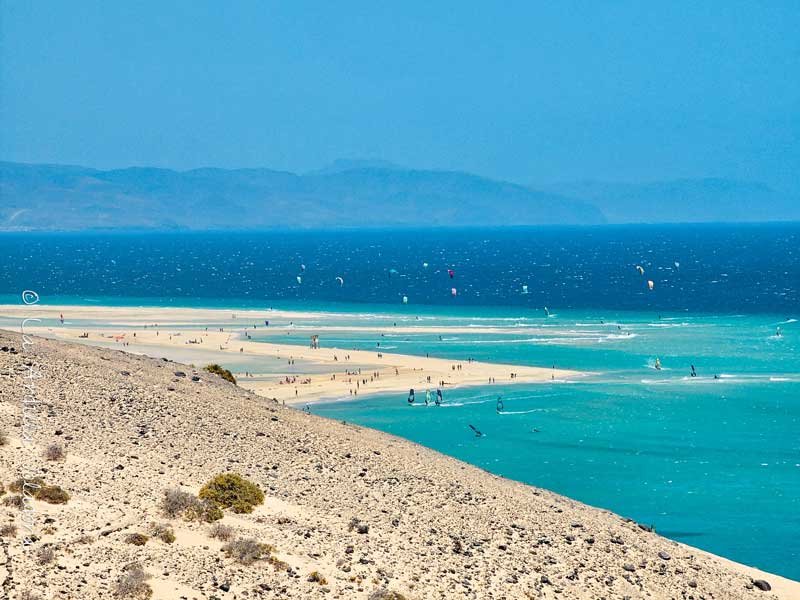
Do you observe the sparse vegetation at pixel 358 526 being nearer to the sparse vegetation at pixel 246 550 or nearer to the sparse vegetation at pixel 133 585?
the sparse vegetation at pixel 246 550

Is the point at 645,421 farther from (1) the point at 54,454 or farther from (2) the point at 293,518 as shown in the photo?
(1) the point at 54,454

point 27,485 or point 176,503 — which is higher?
point 27,485

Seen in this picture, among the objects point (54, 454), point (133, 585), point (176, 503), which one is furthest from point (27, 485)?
point (133, 585)

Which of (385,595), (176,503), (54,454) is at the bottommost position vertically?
(385,595)

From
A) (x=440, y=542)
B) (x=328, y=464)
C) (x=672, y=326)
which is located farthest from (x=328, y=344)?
(x=440, y=542)

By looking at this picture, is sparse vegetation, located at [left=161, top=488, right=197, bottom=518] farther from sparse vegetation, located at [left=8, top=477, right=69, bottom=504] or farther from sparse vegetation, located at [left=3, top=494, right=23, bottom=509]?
sparse vegetation, located at [left=3, top=494, right=23, bottom=509]

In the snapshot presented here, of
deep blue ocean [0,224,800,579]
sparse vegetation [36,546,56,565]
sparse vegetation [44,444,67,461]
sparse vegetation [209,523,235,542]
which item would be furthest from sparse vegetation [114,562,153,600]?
deep blue ocean [0,224,800,579]
